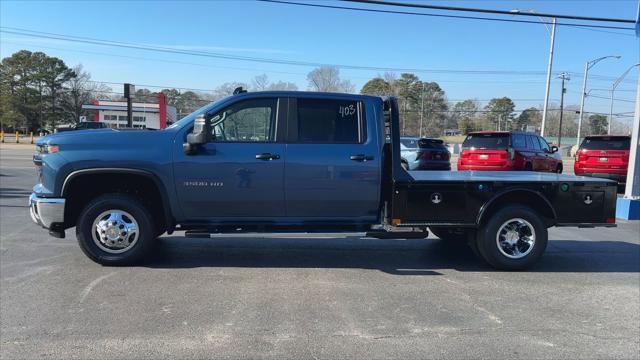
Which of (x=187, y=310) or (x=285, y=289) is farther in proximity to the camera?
(x=285, y=289)

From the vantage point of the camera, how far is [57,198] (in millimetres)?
5727

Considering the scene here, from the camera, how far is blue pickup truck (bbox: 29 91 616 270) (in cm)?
573

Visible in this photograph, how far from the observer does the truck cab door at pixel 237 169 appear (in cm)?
577

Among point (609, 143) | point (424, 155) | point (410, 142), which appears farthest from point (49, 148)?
point (609, 143)

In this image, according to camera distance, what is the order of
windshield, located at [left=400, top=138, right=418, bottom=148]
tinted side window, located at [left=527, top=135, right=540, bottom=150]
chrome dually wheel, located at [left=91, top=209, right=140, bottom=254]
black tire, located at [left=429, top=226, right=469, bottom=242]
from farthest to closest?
1. windshield, located at [left=400, top=138, right=418, bottom=148]
2. tinted side window, located at [left=527, top=135, right=540, bottom=150]
3. black tire, located at [left=429, top=226, right=469, bottom=242]
4. chrome dually wheel, located at [left=91, top=209, right=140, bottom=254]

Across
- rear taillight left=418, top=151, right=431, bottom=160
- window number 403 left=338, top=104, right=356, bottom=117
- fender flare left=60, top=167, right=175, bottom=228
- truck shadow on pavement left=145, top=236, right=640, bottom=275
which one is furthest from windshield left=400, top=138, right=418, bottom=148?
fender flare left=60, top=167, right=175, bottom=228

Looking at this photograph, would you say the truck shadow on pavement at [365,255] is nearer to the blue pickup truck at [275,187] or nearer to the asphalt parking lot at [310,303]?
the asphalt parking lot at [310,303]

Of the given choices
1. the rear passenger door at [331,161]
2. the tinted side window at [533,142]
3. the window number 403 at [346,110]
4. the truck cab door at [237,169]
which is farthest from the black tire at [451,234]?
the tinted side window at [533,142]

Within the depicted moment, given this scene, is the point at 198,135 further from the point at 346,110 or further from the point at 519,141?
the point at 519,141

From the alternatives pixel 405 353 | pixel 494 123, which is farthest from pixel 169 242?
pixel 494 123

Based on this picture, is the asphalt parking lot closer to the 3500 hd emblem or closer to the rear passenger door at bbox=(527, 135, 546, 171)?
the 3500 hd emblem

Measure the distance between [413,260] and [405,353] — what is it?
2989 millimetres

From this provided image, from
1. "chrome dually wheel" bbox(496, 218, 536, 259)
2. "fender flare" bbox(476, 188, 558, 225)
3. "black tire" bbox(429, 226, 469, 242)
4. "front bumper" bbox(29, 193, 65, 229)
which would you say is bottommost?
"black tire" bbox(429, 226, 469, 242)

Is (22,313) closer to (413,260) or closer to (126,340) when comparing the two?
(126,340)
